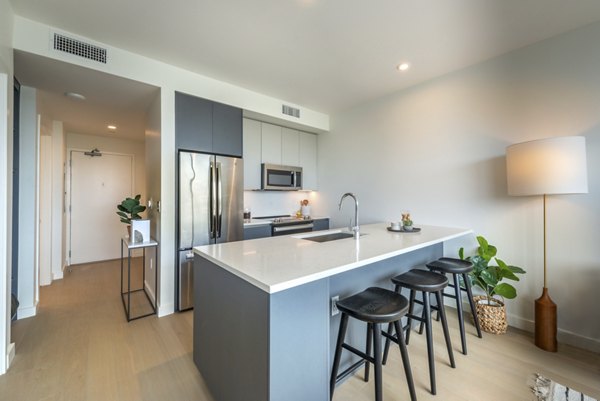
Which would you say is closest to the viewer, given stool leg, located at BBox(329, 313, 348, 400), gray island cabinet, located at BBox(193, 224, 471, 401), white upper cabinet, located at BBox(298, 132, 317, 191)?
gray island cabinet, located at BBox(193, 224, 471, 401)

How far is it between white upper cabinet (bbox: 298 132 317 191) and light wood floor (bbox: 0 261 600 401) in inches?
112

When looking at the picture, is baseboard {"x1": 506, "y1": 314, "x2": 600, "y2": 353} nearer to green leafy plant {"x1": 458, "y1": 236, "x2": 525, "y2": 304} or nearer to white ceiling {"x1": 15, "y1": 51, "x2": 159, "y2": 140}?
green leafy plant {"x1": 458, "y1": 236, "x2": 525, "y2": 304}

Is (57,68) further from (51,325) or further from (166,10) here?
(51,325)

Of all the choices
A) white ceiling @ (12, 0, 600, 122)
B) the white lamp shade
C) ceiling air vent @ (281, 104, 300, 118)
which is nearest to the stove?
ceiling air vent @ (281, 104, 300, 118)

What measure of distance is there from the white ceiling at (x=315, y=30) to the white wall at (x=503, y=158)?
A: 0.78 ft

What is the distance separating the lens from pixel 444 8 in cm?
193

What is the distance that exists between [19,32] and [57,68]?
1.04 ft

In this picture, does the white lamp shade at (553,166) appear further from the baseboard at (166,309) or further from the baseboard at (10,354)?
the baseboard at (10,354)

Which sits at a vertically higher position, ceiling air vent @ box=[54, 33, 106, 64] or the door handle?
ceiling air vent @ box=[54, 33, 106, 64]

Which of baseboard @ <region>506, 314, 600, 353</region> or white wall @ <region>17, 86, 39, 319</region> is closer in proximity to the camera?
baseboard @ <region>506, 314, 600, 353</region>

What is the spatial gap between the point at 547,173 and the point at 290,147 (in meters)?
3.21

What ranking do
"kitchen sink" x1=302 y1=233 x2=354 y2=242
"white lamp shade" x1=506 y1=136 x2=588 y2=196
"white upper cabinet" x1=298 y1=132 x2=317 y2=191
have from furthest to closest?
"white upper cabinet" x1=298 y1=132 x2=317 y2=191
"kitchen sink" x1=302 y1=233 x2=354 y2=242
"white lamp shade" x1=506 y1=136 x2=588 y2=196

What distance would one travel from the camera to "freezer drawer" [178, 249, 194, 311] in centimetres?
282

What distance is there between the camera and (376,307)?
138 cm
